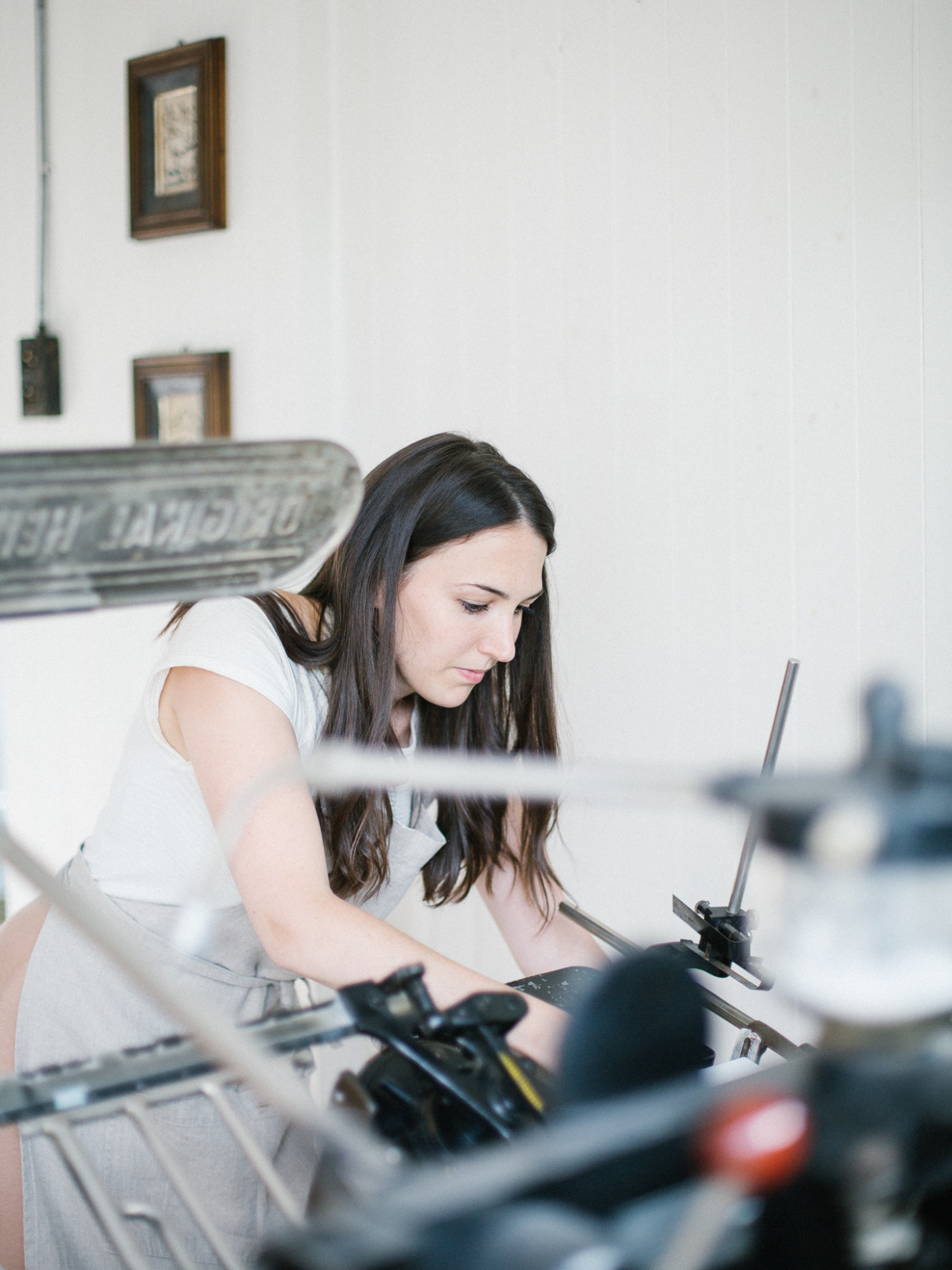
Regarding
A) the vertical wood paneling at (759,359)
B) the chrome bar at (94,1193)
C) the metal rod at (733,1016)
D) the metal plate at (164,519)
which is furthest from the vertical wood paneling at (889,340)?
the chrome bar at (94,1193)

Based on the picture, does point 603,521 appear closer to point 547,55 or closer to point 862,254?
point 862,254

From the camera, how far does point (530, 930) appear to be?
57.7 inches

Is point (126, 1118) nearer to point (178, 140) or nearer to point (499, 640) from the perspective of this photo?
point (499, 640)

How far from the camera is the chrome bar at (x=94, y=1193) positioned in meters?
0.61

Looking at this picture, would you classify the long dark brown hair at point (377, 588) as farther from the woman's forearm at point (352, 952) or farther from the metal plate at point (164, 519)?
the metal plate at point (164, 519)

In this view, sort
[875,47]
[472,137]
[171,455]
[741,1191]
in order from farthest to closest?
[472,137] < [875,47] < [171,455] < [741,1191]

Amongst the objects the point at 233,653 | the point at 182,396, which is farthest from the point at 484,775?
the point at 182,396

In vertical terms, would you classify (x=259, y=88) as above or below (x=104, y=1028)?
above

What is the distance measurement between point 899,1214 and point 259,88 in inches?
88.0

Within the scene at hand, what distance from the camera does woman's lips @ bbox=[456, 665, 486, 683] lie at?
4.42ft

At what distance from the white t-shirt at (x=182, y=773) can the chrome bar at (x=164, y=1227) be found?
45 centimetres

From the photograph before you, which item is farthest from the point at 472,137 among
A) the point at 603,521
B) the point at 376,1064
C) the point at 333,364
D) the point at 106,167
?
the point at 376,1064

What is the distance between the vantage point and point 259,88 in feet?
7.32

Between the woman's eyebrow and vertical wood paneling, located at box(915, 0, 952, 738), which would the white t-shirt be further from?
vertical wood paneling, located at box(915, 0, 952, 738)
